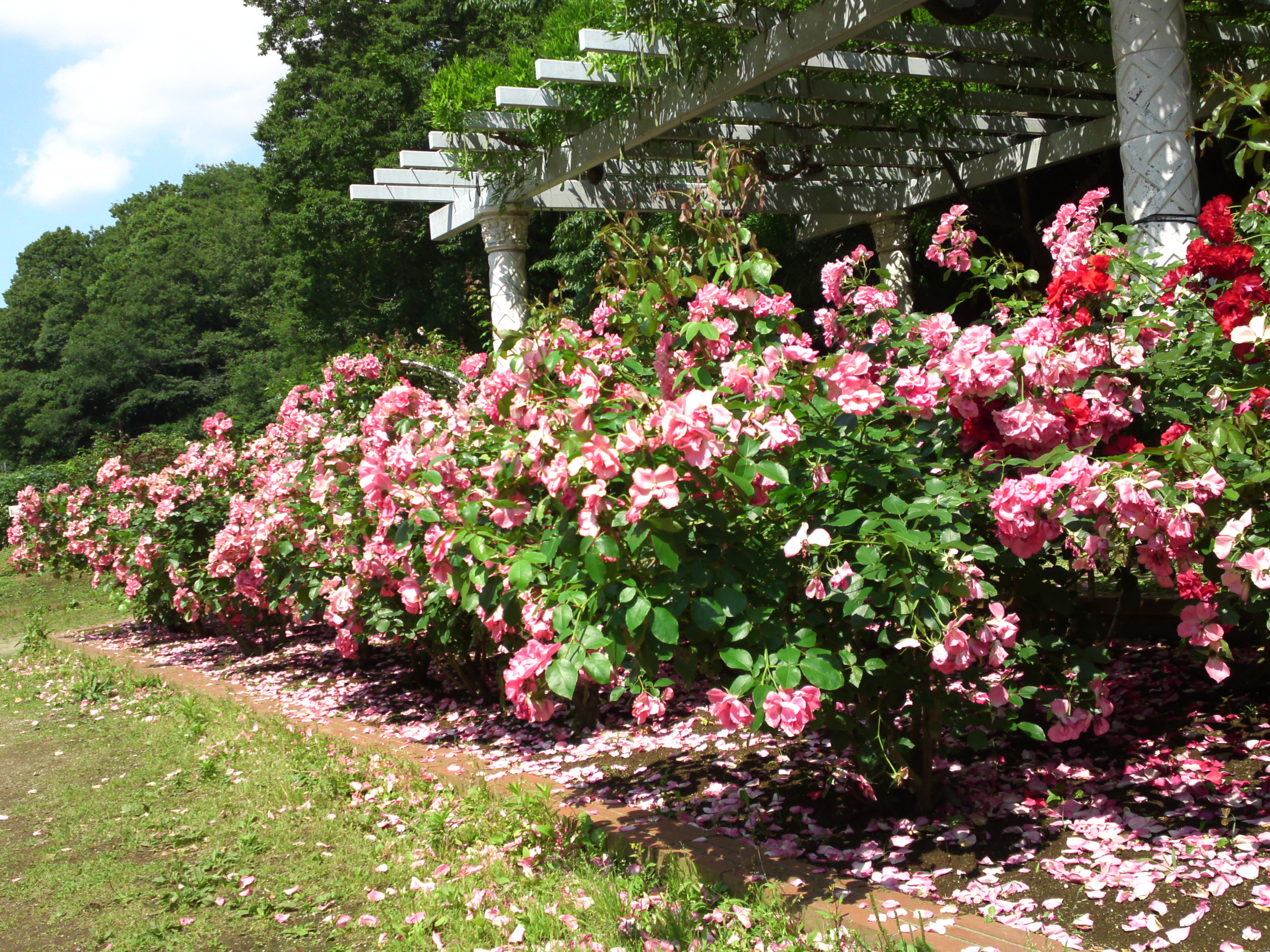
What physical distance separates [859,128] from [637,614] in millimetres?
6610

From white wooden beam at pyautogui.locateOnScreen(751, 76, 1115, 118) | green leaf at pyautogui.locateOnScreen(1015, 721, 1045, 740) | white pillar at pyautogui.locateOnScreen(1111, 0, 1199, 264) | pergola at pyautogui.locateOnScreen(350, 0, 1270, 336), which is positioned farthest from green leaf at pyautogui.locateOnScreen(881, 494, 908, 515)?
white wooden beam at pyautogui.locateOnScreen(751, 76, 1115, 118)

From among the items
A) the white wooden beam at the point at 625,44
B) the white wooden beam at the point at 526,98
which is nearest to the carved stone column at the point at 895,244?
the white wooden beam at the point at 526,98

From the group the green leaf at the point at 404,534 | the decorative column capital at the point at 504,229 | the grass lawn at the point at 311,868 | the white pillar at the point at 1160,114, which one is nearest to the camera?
the grass lawn at the point at 311,868

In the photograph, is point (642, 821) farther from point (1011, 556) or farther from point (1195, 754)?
point (1195, 754)

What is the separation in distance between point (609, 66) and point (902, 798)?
4972mm

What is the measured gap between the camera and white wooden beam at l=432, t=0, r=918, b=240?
5070mm

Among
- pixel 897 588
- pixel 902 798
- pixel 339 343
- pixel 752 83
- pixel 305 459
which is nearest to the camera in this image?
pixel 897 588

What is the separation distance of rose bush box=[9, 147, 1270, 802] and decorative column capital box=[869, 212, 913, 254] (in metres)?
7.16

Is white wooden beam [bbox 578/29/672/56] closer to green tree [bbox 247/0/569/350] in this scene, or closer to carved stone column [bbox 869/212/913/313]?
carved stone column [bbox 869/212/913/313]

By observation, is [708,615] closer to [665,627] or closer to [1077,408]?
[665,627]

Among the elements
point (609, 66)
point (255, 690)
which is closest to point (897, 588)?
point (255, 690)

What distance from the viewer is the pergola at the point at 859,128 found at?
4301 millimetres

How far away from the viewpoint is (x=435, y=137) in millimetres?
7480

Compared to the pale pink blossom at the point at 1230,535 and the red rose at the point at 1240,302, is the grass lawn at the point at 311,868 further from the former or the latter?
the red rose at the point at 1240,302
